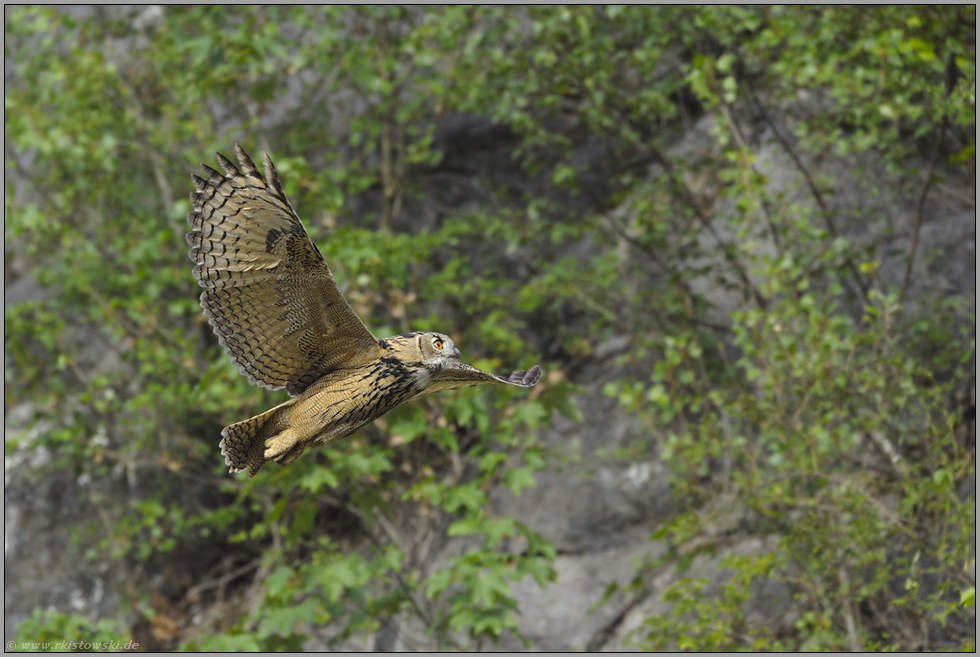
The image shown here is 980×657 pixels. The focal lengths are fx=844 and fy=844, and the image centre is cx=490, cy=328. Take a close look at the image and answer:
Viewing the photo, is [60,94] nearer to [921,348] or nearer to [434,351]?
[434,351]

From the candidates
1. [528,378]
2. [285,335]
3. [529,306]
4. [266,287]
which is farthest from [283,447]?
[529,306]

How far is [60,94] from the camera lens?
6.71 metres

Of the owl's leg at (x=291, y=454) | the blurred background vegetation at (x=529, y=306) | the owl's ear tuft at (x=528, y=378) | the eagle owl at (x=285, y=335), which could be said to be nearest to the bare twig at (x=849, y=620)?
the blurred background vegetation at (x=529, y=306)

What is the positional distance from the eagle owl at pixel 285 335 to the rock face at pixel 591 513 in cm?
367

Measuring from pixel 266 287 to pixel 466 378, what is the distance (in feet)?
2.12

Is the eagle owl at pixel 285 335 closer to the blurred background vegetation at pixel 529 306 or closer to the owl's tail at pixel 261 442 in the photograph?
the owl's tail at pixel 261 442

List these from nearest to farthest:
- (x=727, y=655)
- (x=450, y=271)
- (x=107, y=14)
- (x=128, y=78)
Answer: (x=727, y=655)
(x=450, y=271)
(x=128, y=78)
(x=107, y=14)

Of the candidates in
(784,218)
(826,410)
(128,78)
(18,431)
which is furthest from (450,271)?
(18,431)

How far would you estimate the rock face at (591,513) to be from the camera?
6277 millimetres

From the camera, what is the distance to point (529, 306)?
5.23m

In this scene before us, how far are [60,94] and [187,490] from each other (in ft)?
11.5

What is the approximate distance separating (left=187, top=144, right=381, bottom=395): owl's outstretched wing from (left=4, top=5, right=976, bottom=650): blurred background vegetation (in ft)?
5.81

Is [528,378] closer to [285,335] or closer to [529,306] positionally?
[285,335]

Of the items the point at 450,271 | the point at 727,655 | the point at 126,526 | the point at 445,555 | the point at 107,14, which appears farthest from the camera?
the point at 107,14
